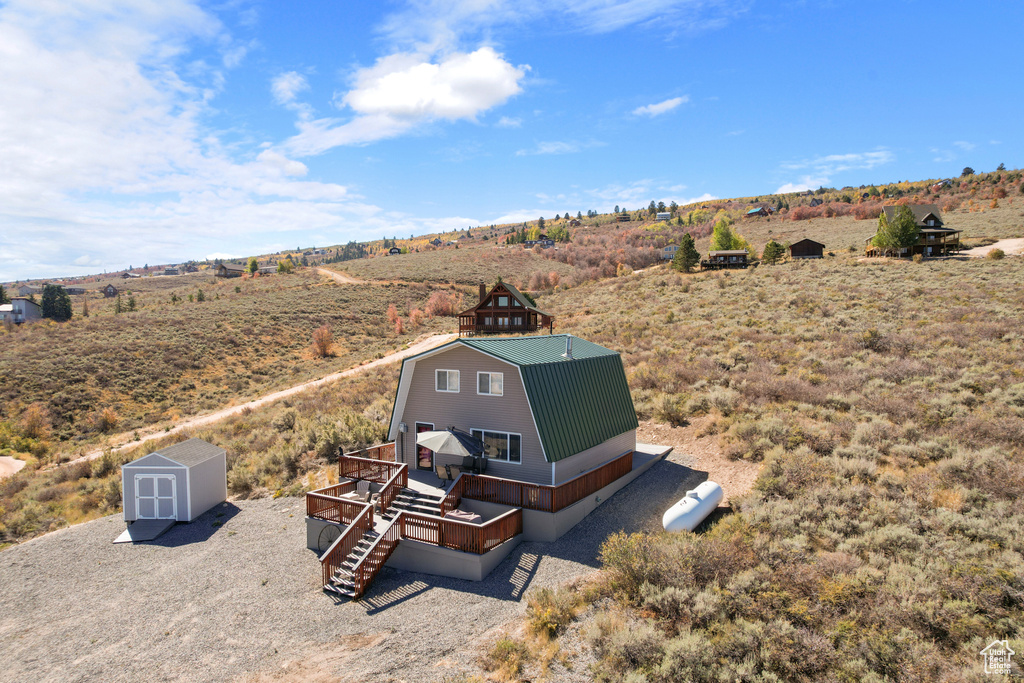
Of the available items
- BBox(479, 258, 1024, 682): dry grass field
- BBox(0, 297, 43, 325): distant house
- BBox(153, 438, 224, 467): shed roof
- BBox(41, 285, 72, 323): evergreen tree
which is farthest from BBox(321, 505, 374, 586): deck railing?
BBox(0, 297, 43, 325): distant house

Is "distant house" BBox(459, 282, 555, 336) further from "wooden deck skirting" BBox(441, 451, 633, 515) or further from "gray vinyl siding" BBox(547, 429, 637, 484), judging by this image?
"wooden deck skirting" BBox(441, 451, 633, 515)

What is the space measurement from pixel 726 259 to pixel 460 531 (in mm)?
60159

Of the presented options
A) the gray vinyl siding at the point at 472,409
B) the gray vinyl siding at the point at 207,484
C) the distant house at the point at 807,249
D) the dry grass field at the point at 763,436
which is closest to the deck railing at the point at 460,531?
the gray vinyl siding at the point at 472,409

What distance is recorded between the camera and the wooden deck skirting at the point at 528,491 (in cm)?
1411

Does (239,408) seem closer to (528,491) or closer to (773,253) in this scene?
(528,491)

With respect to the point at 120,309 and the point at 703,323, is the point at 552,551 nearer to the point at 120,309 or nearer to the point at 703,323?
the point at 703,323

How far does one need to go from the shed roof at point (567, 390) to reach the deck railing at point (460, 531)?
2440 millimetres

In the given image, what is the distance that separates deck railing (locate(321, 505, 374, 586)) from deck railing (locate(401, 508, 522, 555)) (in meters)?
1.27

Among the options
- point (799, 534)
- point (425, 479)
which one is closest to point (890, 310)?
point (799, 534)

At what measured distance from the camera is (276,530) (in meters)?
16.4

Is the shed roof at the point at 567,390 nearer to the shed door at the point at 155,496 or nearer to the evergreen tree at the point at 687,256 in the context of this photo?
the shed door at the point at 155,496

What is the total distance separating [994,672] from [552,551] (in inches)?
345

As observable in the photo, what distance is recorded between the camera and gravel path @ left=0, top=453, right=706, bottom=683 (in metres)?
9.64

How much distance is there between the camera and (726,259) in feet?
207
